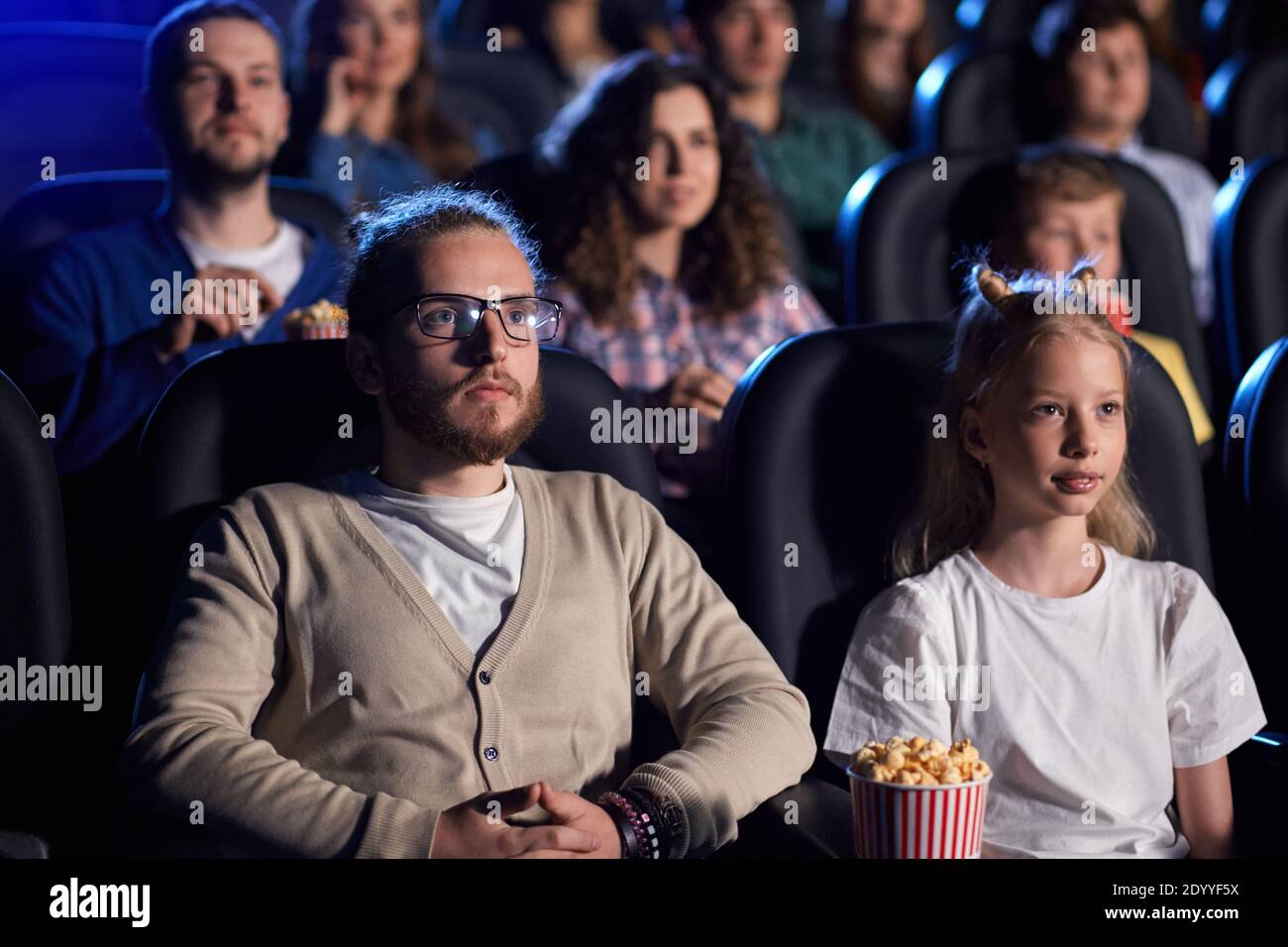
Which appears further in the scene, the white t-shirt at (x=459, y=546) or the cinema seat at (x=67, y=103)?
the cinema seat at (x=67, y=103)

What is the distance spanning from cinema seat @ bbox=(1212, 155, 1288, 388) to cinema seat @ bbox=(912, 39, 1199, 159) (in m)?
0.67

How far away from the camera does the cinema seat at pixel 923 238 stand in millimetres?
1988

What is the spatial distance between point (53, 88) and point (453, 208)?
136 centimetres

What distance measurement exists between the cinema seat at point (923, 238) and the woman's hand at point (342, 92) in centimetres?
98

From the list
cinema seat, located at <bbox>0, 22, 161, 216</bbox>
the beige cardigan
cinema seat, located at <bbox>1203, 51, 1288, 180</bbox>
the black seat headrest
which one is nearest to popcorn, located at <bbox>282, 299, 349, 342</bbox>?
the black seat headrest

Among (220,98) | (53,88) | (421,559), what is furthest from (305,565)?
(53,88)

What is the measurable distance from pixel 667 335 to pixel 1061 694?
90 cm

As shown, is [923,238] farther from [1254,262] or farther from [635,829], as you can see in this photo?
[635,829]

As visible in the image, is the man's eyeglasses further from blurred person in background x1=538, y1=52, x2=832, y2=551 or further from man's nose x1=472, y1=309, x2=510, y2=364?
blurred person in background x1=538, y1=52, x2=832, y2=551

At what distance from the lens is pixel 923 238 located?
201 cm

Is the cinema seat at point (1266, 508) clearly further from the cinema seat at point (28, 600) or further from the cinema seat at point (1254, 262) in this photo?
the cinema seat at point (28, 600)

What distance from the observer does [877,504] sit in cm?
140

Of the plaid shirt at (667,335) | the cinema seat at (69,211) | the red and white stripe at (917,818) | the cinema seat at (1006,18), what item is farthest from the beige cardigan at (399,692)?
the cinema seat at (1006,18)

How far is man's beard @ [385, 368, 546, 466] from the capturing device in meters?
1.20
